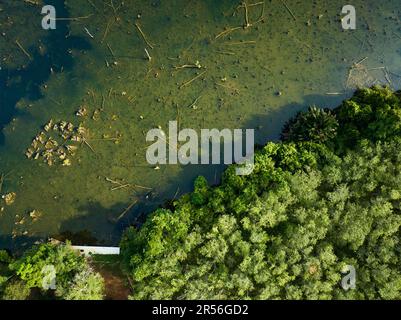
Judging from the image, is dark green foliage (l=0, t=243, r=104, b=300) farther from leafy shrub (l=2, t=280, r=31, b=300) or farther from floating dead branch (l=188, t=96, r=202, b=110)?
floating dead branch (l=188, t=96, r=202, b=110)

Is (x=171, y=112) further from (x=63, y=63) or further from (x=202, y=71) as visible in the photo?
(x=63, y=63)

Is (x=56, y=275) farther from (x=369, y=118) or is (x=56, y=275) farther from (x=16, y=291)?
(x=369, y=118)

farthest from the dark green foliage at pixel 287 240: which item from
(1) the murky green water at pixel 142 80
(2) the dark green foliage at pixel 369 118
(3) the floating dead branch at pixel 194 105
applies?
(3) the floating dead branch at pixel 194 105

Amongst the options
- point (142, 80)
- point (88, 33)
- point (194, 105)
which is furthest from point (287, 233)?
point (88, 33)

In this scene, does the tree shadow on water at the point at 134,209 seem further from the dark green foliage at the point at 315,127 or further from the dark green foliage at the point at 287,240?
the dark green foliage at the point at 287,240

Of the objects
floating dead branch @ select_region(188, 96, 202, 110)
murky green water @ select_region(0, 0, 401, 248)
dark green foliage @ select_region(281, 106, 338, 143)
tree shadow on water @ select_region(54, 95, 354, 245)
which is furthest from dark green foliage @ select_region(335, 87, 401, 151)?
floating dead branch @ select_region(188, 96, 202, 110)

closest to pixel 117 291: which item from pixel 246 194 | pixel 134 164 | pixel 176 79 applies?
pixel 134 164

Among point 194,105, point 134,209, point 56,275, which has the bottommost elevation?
point 56,275
